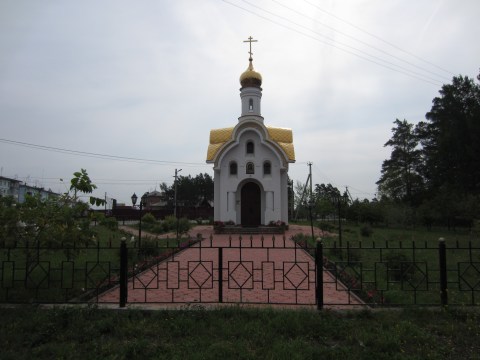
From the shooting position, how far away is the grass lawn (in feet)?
12.2

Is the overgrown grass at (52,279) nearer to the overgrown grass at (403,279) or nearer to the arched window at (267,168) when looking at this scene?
the overgrown grass at (403,279)

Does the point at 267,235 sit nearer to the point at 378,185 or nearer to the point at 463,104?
the point at 463,104

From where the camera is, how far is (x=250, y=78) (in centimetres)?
2262

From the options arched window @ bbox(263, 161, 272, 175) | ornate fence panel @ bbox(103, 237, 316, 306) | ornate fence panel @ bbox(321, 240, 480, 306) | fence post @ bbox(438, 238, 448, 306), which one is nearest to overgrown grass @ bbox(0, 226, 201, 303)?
ornate fence panel @ bbox(103, 237, 316, 306)

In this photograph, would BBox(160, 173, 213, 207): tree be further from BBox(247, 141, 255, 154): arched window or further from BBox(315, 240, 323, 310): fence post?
BBox(315, 240, 323, 310): fence post

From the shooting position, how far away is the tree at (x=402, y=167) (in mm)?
36434

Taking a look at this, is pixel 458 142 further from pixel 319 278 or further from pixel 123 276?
pixel 123 276

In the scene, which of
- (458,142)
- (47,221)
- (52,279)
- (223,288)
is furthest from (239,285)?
(458,142)

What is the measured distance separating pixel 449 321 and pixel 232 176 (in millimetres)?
16586

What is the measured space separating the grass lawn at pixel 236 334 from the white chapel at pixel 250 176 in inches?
611

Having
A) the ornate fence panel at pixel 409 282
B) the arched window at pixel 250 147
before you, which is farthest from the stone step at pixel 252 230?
the ornate fence panel at pixel 409 282

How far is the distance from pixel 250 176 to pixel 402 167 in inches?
958

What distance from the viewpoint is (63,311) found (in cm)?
462

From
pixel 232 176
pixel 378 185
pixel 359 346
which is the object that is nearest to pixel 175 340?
pixel 359 346
